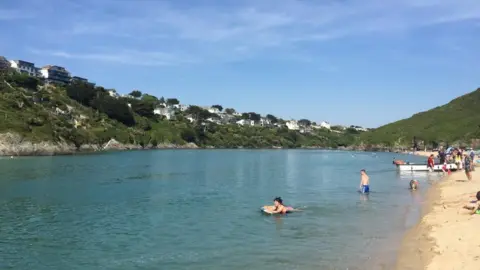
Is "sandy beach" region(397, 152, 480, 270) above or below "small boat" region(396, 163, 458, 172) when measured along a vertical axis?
below

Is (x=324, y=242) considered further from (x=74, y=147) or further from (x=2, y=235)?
(x=74, y=147)

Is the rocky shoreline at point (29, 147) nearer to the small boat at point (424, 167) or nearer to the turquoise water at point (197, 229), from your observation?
the turquoise water at point (197, 229)

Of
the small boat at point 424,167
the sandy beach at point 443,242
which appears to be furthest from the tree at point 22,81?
the sandy beach at point 443,242

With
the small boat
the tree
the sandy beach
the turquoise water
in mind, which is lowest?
the turquoise water

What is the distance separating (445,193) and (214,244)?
89.0 feet

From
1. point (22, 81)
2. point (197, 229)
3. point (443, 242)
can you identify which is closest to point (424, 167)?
point (197, 229)

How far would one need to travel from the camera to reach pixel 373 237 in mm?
23844

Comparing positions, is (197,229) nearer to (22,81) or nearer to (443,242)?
(443,242)

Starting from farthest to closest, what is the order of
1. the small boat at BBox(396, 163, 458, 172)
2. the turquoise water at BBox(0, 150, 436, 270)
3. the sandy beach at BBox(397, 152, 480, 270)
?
the small boat at BBox(396, 163, 458, 172) → the turquoise water at BBox(0, 150, 436, 270) → the sandy beach at BBox(397, 152, 480, 270)

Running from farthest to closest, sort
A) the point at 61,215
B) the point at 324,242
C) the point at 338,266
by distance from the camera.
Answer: the point at 61,215, the point at 324,242, the point at 338,266

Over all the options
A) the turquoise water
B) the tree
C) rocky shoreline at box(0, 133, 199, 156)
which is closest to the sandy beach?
the turquoise water

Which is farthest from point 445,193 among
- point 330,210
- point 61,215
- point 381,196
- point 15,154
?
point 15,154

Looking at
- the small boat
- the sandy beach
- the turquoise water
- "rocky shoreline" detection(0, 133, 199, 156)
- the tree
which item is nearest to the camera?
the sandy beach

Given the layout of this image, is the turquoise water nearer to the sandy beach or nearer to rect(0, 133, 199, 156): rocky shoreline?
the sandy beach
